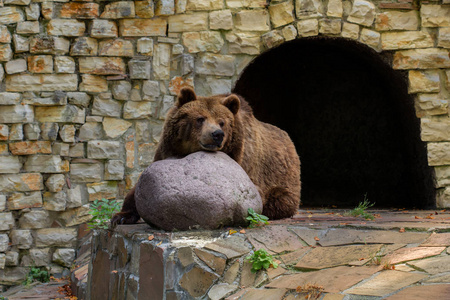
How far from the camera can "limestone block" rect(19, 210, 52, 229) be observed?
250 inches

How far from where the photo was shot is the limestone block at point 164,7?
6.53 m

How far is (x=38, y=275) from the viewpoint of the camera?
6324 millimetres

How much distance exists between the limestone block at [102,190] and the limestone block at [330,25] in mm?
3175

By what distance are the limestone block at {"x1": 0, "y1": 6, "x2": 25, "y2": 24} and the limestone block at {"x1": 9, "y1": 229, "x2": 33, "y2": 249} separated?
246cm

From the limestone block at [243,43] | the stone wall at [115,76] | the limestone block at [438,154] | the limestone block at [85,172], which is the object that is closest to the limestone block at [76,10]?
the stone wall at [115,76]

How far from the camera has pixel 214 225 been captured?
3.64 m

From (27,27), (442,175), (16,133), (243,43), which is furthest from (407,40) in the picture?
(16,133)

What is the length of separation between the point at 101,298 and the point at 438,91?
15.6 feet

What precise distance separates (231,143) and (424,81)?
353 centimetres

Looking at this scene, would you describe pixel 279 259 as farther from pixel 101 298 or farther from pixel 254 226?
pixel 101 298

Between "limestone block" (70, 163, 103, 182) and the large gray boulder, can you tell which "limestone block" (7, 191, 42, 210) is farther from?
the large gray boulder

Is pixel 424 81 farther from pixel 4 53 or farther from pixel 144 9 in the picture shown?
pixel 4 53

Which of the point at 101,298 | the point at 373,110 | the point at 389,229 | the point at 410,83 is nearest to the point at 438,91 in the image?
the point at 410,83

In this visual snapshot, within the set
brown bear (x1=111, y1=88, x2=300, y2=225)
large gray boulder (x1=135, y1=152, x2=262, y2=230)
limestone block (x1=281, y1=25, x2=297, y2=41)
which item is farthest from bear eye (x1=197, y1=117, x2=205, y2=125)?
limestone block (x1=281, y1=25, x2=297, y2=41)
